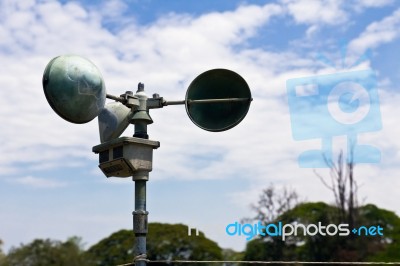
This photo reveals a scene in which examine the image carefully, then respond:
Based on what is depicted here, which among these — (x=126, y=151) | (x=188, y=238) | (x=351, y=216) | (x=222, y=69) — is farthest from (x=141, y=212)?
(x=188, y=238)

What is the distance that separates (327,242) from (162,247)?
23.3 feet

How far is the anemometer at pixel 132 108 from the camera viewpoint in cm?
341

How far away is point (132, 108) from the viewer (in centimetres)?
377

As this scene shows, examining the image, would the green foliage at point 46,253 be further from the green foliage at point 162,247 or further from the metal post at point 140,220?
the metal post at point 140,220

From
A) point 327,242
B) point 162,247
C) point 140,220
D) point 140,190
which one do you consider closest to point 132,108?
point 140,190

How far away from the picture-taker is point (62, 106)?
3.40 meters

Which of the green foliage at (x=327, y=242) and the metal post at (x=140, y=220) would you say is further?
the green foliage at (x=327, y=242)

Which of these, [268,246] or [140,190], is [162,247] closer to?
[268,246]

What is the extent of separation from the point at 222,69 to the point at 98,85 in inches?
35.0

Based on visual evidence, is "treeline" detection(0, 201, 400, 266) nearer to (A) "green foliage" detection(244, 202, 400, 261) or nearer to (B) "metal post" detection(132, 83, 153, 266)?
(A) "green foliage" detection(244, 202, 400, 261)

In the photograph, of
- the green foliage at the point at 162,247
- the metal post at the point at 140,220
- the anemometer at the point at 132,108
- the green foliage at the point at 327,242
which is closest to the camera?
the anemometer at the point at 132,108

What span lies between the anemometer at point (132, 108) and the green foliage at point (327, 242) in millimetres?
16617

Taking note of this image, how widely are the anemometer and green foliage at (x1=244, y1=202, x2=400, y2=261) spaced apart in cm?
1662

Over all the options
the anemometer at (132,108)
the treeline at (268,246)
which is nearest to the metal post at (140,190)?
the anemometer at (132,108)
